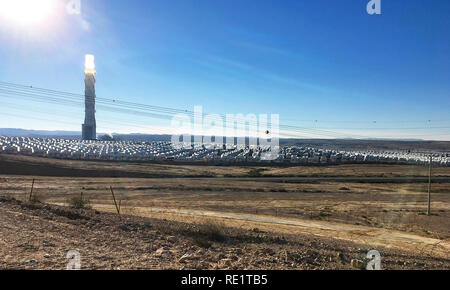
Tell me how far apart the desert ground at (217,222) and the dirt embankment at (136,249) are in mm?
26

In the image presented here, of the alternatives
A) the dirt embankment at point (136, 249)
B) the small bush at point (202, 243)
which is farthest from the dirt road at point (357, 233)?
the small bush at point (202, 243)

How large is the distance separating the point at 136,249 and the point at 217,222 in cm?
616

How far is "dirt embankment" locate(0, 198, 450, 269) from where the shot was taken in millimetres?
5359

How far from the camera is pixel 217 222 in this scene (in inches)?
480

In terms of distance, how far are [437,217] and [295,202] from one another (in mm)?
10756

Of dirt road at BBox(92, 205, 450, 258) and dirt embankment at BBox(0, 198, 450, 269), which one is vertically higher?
dirt embankment at BBox(0, 198, 450, 269)

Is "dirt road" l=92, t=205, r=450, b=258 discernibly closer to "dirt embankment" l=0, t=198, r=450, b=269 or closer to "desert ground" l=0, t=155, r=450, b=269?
"desert ground" l=0, t=155, r=450, b=269

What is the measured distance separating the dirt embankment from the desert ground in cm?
3

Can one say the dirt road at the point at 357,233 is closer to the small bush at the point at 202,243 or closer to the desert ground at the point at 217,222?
the desert ground at the point at 217,222

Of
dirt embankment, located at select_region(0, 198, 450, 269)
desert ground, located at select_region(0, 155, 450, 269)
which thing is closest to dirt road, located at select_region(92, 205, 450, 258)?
desert ground, located at select_region(0, 155, 450, 269)

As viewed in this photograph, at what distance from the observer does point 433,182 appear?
39.7 m

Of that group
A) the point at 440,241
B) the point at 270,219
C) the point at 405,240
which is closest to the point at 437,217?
the point at 440,241

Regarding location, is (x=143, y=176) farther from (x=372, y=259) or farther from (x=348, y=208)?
(x=372, y=259)

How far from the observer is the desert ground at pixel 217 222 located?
19.7ft
